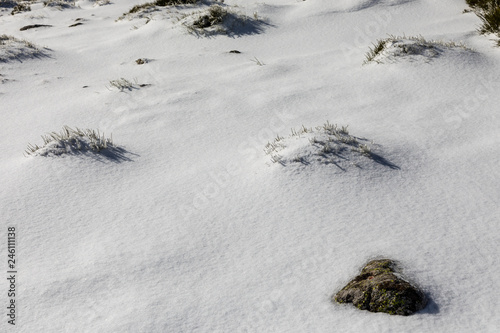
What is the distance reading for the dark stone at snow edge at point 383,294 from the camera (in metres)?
1.95

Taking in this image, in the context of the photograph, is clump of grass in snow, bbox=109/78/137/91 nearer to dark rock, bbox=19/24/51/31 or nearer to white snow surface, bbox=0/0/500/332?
white snow surface, bbox=0/0/500/332

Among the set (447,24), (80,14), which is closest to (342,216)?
(447,24)

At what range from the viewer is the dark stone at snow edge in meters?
1.95

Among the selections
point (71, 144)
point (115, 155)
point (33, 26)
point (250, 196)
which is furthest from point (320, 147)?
point (33, 26)

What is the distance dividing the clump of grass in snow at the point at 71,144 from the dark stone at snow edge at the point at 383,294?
266 cm

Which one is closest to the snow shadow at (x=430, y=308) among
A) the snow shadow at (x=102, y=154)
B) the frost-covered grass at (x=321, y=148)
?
the frost-covered grass at (x=321, y=148)

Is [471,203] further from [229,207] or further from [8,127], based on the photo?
[8,127]

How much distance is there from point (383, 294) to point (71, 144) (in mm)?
3045

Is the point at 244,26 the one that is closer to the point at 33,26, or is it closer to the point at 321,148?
the point at 321,148

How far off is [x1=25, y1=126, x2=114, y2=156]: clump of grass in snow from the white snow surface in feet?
0.30

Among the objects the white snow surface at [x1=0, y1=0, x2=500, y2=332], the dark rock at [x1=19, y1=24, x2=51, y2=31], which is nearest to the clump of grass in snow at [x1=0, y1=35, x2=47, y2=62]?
the white snow surface at [x1=0, y1=0, x2=500, y2=332]

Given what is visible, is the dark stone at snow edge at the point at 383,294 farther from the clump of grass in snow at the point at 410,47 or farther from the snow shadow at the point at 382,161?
the clump of grass in snow at the point at 410,47

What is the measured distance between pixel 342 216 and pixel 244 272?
2.63 feet

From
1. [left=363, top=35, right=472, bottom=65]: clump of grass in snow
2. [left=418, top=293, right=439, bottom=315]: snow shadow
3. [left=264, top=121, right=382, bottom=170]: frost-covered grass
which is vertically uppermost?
[left=363, top=35, right=472, bottom=65]: clump of grass in snow
